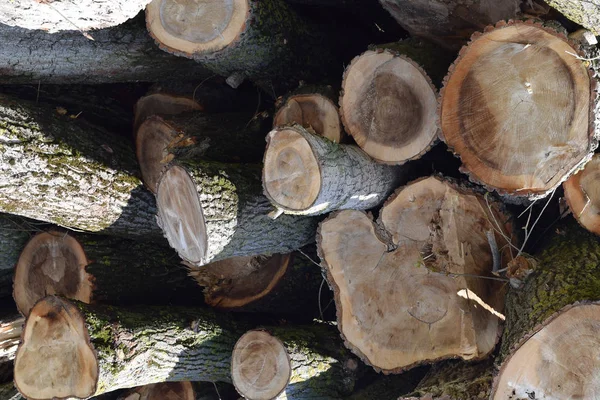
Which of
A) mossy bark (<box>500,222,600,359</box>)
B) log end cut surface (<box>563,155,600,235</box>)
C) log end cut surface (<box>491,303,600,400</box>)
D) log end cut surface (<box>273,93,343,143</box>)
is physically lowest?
log end cut surface (<box>491,303,600,400</box>)

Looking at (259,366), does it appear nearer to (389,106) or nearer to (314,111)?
(314,111)

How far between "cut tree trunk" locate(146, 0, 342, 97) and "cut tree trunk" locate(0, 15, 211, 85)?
1.06 feet

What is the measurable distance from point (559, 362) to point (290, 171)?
3.98 feet

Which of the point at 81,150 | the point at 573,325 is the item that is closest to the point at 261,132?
the point at 81,150

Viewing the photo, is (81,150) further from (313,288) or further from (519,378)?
(519,378)

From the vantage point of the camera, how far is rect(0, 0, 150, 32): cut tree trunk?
2.32 metres

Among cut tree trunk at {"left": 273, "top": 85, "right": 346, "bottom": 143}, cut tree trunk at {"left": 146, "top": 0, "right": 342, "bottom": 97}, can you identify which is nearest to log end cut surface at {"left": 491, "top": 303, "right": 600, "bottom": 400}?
cut tree trunk at {"left": 273, "top": 85, "right": 346, "bottom": 143}

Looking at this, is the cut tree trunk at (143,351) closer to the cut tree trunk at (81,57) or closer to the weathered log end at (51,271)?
the weathered log end at (51,271)

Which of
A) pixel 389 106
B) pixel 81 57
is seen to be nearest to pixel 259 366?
pixel 389 106

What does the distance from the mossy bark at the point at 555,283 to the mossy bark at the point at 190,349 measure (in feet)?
3.11

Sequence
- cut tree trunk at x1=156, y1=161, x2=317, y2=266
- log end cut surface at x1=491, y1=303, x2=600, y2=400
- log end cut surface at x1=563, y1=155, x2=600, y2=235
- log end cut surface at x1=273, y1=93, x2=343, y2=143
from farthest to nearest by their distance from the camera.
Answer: log end cut surface at x1=273, y1=93, x2=343, y2=143 < cut tree trunk at x1=156, y1=161, x2=317, y2=266 < log end cut surface at x1=563, y1=155, x2=600, y2=235 < log end cut surface at x1=491, y1=303, x2=600, y2=400

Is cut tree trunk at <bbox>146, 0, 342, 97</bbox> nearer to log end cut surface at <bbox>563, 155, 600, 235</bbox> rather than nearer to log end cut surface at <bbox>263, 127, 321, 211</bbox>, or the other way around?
log end cut surface at <bbox>263, 127, 321, 211</bbox>

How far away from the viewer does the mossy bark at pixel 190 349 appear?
268 centimetres

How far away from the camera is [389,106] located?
8.52 ft
